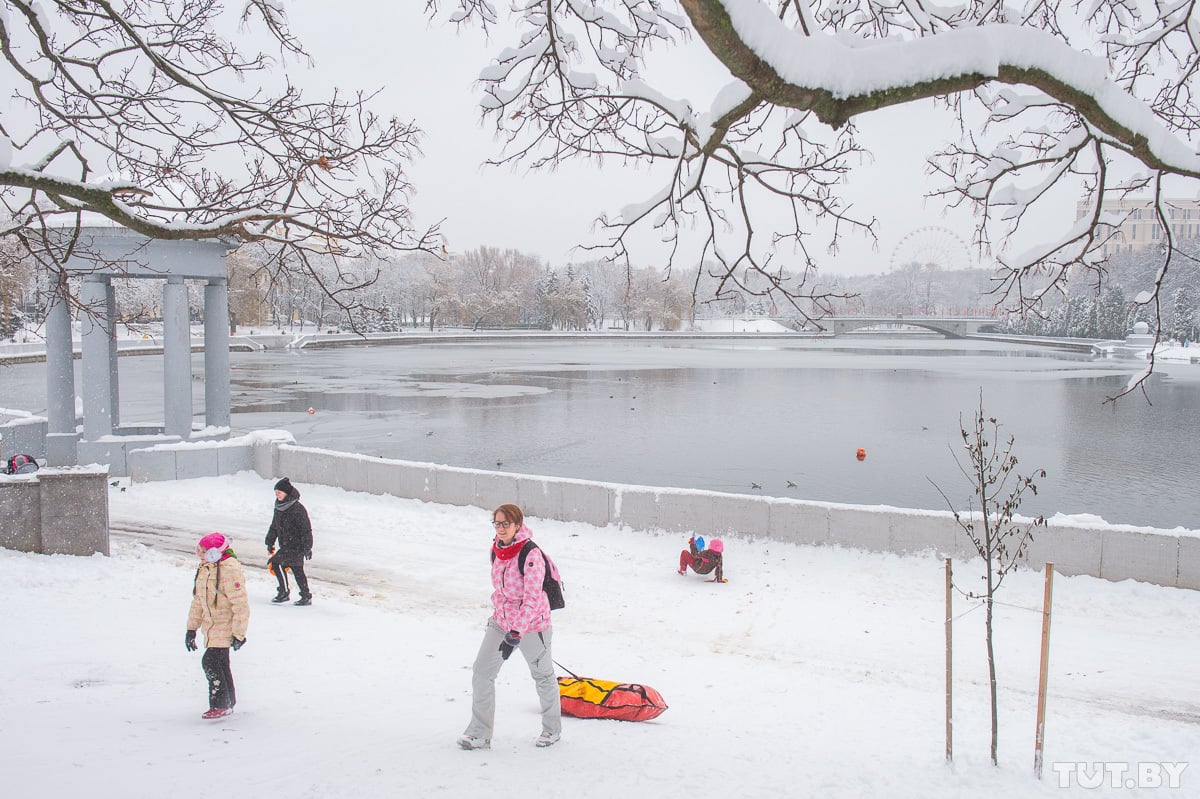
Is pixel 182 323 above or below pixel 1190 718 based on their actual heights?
above

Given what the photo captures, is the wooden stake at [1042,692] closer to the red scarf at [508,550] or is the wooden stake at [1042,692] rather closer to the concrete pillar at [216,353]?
the red scarf at [508,550]

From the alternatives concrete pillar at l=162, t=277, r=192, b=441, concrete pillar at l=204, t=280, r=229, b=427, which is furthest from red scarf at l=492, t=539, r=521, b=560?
concrete pillar at l=204, t=280, r=229, b=427

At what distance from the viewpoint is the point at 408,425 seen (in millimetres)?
32562

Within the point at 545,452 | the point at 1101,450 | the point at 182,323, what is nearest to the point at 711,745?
the point at 182,323

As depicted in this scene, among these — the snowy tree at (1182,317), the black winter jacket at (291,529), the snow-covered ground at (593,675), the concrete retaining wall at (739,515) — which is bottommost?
the snow-covered ground at (593,675)

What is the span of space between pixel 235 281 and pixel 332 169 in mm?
85001

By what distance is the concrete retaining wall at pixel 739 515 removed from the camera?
1105cm

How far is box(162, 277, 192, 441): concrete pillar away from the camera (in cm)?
1797

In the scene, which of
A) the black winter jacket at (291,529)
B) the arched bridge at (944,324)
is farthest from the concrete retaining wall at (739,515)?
the arched bridge at (944,324)

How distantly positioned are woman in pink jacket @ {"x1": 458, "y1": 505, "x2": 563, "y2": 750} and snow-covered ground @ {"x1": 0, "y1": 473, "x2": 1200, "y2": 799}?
210 millimetres

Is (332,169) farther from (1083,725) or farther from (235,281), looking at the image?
(235,281)

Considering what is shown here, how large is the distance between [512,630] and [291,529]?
16.6 feet

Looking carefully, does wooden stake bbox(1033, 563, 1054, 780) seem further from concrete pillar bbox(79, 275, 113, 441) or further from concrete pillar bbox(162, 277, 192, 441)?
concrete pillar bbox(79, 275, 113, 441)

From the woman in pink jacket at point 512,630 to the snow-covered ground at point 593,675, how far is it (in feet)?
0.69
